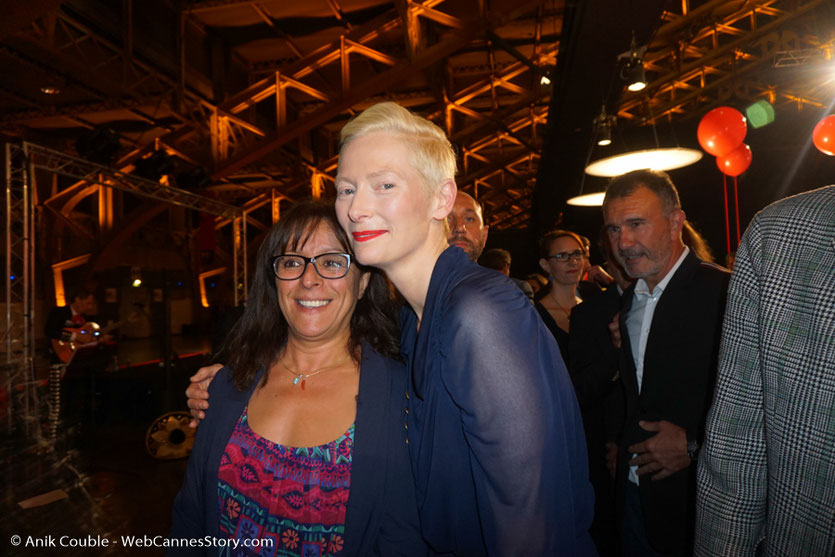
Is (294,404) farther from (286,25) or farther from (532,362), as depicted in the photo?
(286,25)

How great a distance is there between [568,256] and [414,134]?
2.70 meters

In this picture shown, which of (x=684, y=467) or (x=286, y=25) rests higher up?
(x=286, y=25)

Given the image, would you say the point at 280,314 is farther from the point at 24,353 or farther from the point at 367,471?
the point at 24,353

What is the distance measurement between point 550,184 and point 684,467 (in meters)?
8.20

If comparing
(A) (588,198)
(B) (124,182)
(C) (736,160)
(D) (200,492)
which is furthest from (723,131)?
(B) (124,182)

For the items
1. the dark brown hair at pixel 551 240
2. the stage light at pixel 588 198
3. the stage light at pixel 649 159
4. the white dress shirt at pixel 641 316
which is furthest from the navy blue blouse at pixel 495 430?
the stage light at pixel 588 198

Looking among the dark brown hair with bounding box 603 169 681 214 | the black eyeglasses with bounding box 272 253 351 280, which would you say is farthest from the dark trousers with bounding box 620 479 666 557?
the black eyeglasses with bounding box 272 253 351 280

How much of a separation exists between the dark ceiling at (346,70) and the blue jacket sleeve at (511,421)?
4325mm

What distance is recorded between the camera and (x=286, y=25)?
795 cm

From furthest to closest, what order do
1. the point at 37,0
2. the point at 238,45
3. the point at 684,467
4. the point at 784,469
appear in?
the point at 238,45
the point at 37,0
the point at 684,467
the point at 784,469

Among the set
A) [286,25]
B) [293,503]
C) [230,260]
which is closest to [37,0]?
[286,25]

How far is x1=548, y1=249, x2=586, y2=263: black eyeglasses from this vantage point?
345 centimetres

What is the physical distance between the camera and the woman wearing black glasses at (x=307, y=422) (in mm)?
1240

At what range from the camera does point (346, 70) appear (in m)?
7.43
